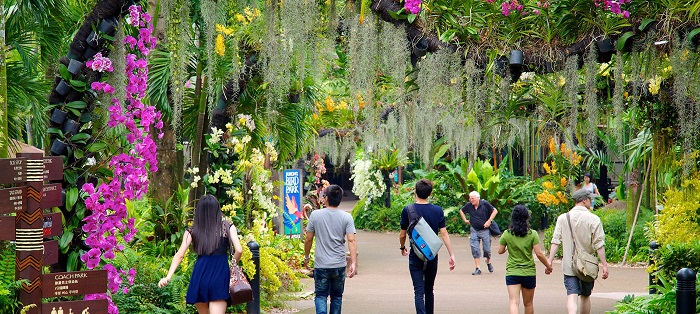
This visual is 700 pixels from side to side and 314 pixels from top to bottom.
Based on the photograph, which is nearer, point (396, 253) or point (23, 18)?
point (23, 18)

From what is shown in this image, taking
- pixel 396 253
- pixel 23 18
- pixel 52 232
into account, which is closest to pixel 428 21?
pixel 52 232

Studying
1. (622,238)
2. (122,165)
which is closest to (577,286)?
(122,165)

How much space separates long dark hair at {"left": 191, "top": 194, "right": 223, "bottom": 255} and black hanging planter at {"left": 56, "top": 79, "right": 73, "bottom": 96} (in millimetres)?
1376

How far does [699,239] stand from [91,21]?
615cm

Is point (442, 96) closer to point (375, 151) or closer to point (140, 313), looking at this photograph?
point (140, 313)

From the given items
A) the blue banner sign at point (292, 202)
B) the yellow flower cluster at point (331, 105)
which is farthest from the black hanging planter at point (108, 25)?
the yellow flower cluster at point (331, 105)

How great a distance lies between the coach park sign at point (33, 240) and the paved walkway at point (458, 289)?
4.73 m

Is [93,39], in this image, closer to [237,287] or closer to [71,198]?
[71,198]

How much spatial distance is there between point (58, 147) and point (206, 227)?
134 cm

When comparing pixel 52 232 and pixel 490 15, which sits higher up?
pixel 490 15

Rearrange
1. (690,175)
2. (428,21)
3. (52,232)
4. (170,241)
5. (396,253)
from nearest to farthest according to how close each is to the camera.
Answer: (52,232) → (428,21) → (690,175) → (170,241) → (396,253)

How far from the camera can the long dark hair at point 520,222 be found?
8812 millimetres

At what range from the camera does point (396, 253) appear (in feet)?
65.2

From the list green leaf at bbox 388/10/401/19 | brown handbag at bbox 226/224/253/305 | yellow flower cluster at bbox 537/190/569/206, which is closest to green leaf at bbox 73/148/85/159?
brown handbag at bbox 226/224/253/305
